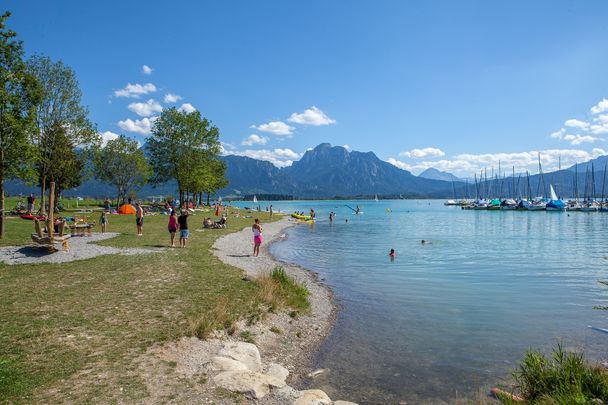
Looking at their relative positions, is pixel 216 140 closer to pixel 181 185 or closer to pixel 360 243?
pixel 181 185

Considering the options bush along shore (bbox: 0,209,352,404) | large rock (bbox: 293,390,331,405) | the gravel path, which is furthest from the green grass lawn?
large rock (bbox: 293,390,331,405)

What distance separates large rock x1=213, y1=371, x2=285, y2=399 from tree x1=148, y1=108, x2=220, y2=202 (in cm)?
5924

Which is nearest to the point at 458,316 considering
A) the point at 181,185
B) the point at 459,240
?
the point at 459,240

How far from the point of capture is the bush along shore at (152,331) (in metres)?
7.41

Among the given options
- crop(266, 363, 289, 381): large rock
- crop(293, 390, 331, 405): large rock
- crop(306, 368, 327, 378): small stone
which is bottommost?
crop(306, 368, 327, 378): small stone

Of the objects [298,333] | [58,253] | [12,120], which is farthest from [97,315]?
[12,120]

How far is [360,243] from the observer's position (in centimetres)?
4250

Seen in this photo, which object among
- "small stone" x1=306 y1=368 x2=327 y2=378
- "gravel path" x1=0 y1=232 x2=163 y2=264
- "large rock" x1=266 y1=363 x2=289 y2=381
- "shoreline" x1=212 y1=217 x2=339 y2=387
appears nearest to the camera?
"large rock" x1=266 y1=363 x2=289 y2=381

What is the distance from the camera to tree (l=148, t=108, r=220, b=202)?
6512 centimetres

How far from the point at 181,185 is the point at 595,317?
60.0 m

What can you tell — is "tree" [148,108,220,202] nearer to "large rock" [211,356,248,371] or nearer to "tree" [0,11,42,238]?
"tree" [0,11,42,238]

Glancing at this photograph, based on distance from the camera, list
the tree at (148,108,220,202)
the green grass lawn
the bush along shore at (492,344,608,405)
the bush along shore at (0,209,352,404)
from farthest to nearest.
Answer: the tree at (148,108,220,202) < the bush along shore at (0,209,352,404) < the green grass lawn < the bush along shore at (492,344,608,405)

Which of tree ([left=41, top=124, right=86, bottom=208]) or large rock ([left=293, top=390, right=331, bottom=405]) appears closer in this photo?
large rock ([left=293, top=390, right=331, bottom=405])

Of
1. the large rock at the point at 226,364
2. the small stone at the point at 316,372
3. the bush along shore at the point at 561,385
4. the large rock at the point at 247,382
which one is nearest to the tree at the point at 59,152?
the large rock at the point at 226,364
